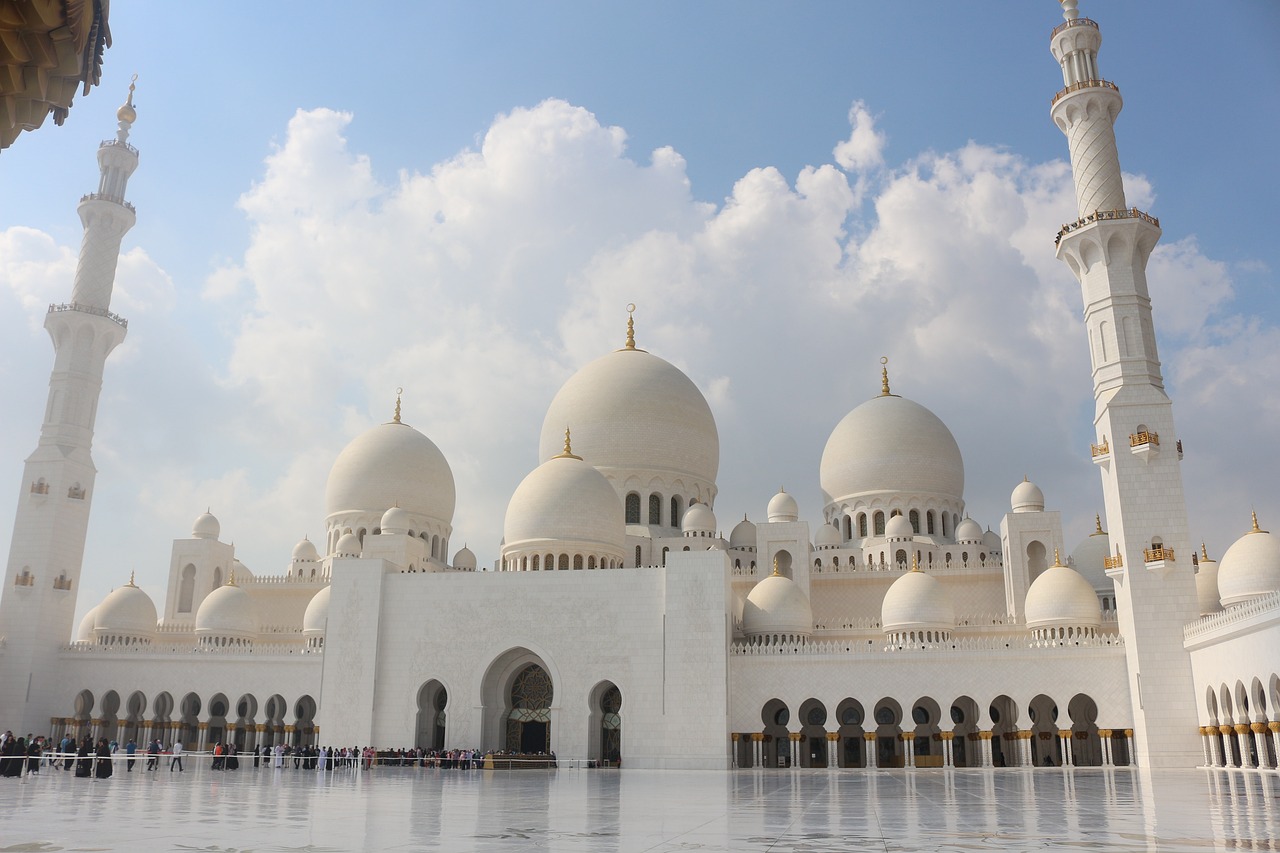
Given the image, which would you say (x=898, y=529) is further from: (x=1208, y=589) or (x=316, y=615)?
(x=316, y=615)

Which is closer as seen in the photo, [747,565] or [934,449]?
[747,565]

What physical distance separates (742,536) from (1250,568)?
1342 centimetres

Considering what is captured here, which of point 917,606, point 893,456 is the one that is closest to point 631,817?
point 917,606

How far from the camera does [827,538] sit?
30.2m

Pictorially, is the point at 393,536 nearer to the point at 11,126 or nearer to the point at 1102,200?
the point at 1102,200

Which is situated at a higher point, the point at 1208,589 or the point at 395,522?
the point at 395,522

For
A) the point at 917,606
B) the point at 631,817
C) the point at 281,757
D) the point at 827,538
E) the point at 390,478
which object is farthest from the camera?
the point at 390,478

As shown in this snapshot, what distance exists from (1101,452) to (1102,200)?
559 centimetres

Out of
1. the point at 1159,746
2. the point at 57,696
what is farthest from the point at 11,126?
the point at 57,696

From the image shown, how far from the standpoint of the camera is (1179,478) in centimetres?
2036

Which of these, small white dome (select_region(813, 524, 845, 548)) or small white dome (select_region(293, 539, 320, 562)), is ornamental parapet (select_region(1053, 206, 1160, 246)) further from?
small white dome (select_region(293, 539, 320, 562))

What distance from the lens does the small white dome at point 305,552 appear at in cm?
3216

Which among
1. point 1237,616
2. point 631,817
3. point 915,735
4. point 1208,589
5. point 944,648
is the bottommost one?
point 631,817

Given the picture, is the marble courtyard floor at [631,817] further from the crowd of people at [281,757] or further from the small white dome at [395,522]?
the small white dome at [395,522]
